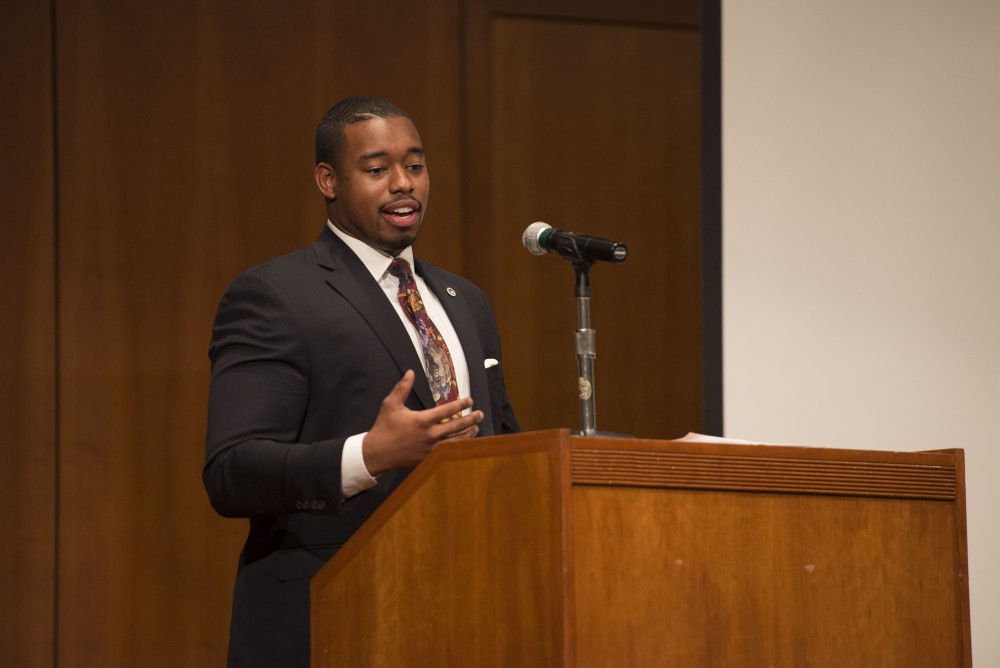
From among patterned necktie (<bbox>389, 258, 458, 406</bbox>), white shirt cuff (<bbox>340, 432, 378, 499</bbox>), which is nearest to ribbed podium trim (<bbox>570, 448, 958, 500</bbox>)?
white shirt cuff (<bbox>340, 432, 378, 499</bbox>)

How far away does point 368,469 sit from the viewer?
1.87m

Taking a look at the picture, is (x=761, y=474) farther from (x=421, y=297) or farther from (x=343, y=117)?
(x=343, y=117)

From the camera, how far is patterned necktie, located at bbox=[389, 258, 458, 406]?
229 cm

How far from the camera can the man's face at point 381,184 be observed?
2.41 m

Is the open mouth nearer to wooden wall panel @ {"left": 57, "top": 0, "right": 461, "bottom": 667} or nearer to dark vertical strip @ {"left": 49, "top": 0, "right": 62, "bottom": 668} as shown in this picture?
wooden wall panel @ {"left": 57, "top": 0, "right": 461, "bottom": 667}

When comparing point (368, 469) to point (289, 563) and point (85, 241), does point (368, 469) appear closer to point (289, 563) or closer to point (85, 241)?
point (289, 563)

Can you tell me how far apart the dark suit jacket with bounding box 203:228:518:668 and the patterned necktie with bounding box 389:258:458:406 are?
5 centimetres

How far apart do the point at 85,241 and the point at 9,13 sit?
776mm

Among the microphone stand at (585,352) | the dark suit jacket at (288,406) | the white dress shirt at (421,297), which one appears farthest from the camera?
the white dress shirt at (421,297)

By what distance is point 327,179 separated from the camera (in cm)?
249

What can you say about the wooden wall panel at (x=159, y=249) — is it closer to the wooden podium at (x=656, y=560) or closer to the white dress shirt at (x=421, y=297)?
the white dress shirt at (x=421, y=297)

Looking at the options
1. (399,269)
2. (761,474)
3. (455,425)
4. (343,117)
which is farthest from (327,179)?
(761,474)

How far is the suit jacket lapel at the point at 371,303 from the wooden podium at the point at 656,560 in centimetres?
46

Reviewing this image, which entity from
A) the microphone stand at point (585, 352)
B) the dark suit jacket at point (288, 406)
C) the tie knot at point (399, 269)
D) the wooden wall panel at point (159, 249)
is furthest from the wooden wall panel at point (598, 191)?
the microphone stand at point (585, 352)
